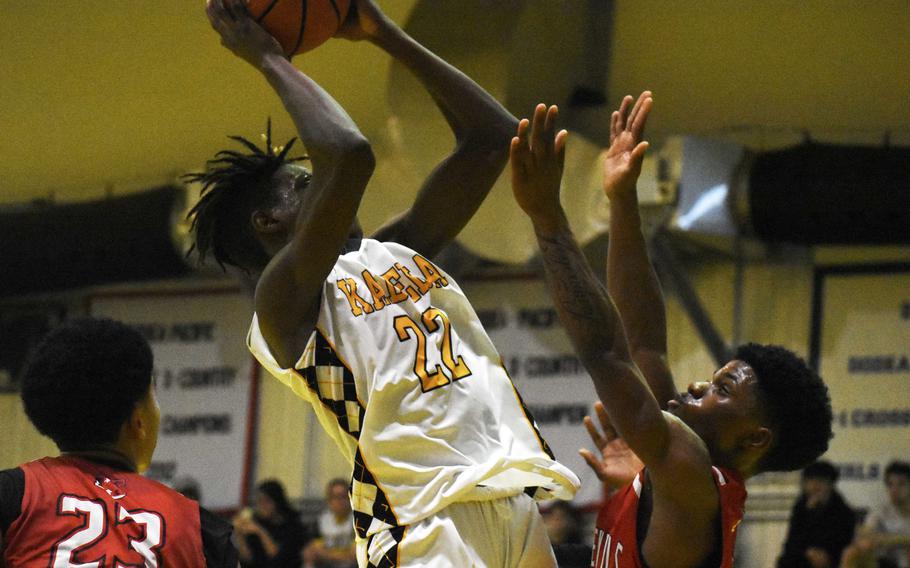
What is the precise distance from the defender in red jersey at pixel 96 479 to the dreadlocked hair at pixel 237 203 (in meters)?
0.54

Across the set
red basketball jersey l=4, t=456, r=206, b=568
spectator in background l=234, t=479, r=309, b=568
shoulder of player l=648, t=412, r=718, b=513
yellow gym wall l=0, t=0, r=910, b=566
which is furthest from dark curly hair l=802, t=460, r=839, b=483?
red basketball jersey l=4, t=456, r=206, b=568

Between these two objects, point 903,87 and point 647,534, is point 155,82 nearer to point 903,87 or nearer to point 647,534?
point 903,87

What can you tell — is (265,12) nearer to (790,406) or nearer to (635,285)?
(635,285)

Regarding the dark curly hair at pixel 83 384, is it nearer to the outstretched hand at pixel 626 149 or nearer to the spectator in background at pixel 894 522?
the outstretched hand at pixel 626 149

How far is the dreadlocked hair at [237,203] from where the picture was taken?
3.59 metres

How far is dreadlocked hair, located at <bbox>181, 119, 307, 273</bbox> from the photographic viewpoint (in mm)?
3592

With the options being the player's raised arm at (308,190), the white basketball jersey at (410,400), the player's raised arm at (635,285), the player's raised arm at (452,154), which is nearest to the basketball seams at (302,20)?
the player's raised arm at (308,190)

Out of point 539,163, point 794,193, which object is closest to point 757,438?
point 539,163

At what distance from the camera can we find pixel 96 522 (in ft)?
9.55

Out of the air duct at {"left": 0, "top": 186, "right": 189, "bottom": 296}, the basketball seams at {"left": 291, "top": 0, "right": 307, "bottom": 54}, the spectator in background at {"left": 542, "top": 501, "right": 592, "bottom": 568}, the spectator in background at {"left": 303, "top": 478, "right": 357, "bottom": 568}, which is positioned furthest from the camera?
the air duct at {"left": 0, "top": 186, "right": 189, "bottom": 296}

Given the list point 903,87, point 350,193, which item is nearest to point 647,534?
point 350,193

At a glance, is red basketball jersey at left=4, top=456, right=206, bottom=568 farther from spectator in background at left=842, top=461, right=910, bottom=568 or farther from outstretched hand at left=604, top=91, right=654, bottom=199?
spectator in background at left=842, top=461, right=910, bottom=568

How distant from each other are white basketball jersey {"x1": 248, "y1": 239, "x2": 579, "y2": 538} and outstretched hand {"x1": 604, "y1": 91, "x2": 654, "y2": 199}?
1.57 feet

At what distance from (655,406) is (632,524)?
0.34 m
